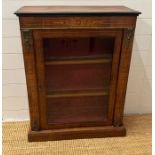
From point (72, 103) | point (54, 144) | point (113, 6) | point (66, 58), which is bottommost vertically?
point (54, 144)

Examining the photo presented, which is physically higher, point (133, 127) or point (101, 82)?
point (101, 82)

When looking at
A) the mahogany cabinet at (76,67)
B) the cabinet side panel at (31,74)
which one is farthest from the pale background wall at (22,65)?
the cabinet side panel at (31,74)

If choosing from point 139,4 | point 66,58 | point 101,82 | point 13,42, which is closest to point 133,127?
point 101,82

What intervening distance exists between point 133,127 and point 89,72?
1.86 feet

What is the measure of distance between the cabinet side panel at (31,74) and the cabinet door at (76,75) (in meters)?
0.03

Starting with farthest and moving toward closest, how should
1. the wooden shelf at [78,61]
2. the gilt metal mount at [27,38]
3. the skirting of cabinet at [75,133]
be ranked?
1. the skirting of cabinet at [75,133]
2. the wooden shelf at [78,61]
3. the gilt metal mount at [27,38]

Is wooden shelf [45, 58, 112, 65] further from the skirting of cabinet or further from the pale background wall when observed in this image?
the skirting of cabinet

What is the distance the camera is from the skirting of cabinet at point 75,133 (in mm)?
1519

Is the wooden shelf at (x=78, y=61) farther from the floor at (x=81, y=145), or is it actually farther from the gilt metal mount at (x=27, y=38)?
the floor at (x=81, y=145)

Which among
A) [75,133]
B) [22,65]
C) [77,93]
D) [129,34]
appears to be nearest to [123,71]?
[129,34]

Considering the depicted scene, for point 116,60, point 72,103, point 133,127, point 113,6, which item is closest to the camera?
A: point 116,60

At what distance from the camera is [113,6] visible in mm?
1459

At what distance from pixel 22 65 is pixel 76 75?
0.39 m

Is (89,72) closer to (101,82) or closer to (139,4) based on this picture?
(101,82)
